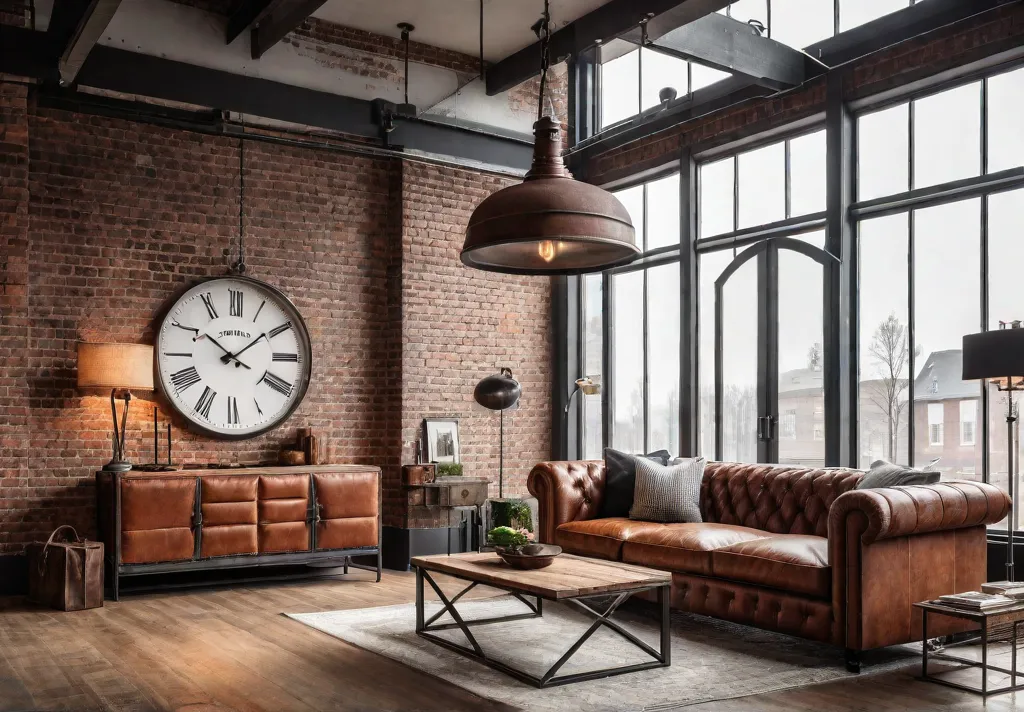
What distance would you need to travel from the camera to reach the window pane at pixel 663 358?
812cm

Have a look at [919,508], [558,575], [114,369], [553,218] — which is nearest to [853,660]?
[919,508]

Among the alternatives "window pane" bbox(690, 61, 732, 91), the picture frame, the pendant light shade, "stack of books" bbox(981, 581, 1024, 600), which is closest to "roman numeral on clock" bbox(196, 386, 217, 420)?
the picture frame

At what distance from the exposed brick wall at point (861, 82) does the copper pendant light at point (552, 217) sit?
3019 mm

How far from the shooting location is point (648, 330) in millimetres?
8422

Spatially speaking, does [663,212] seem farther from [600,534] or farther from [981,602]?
[981,602]

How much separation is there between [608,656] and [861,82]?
4.26 meters

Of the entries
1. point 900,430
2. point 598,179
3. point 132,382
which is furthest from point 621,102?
point 132,382

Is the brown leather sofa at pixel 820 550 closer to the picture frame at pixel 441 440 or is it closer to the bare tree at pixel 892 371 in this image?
the bare tree at pixel 892 371

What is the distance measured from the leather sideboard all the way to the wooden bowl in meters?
2.63

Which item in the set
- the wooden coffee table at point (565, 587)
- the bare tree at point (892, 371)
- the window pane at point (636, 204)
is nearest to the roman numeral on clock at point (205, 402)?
the wooden coffee table at point (565, 587)

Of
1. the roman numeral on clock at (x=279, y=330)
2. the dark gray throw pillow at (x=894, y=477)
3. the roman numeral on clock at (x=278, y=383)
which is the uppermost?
the roman numeral on clock at (x=279, y=330)

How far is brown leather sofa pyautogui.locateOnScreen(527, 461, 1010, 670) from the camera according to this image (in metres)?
4.55

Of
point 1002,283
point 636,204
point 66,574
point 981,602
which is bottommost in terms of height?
point 66,574

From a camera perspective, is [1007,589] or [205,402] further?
[205,402]
